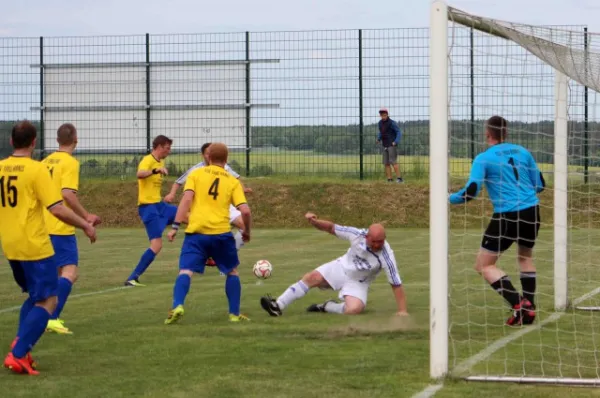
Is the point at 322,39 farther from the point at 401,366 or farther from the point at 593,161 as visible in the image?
the point at 401,366

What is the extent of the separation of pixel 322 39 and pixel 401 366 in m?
22.3

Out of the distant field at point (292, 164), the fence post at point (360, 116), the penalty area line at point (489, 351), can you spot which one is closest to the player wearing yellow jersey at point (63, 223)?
the penalty area line at point (489, 351)

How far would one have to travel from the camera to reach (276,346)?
9.41 m

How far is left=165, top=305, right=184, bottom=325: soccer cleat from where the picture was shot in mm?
10719

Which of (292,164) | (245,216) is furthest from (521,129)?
(292,164)

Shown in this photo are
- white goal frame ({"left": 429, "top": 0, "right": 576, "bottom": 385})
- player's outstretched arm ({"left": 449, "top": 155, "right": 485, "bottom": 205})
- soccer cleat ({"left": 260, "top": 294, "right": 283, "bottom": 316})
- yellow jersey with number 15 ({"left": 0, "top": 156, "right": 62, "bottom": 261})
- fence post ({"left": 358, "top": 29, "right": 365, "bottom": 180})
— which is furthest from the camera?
fence post ({"left": 358, "top": 29, "right": 365, "bottom": 180})

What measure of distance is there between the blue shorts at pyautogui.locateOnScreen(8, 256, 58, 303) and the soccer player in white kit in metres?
3.24

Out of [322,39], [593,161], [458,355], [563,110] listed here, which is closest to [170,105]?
[322,39]

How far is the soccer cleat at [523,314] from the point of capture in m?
10.5

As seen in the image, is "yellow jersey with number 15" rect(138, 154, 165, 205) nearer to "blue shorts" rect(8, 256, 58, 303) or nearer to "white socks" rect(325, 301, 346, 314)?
"white socks" rect(325, 301, 346, 314)

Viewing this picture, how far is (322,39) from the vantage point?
98.6ft

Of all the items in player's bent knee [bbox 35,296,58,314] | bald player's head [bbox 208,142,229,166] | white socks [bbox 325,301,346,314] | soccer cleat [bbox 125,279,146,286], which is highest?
bald player's head [bbox 208,142,229,166]

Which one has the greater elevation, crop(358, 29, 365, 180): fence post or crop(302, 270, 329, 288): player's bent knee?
crop(358, 29, 365, 180): fence post

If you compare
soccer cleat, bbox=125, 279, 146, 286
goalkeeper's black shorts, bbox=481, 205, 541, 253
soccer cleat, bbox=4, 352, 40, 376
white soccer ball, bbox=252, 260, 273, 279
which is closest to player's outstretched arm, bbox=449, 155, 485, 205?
goalkeeper's black shorts, bbox=481, 205, 541, 253
